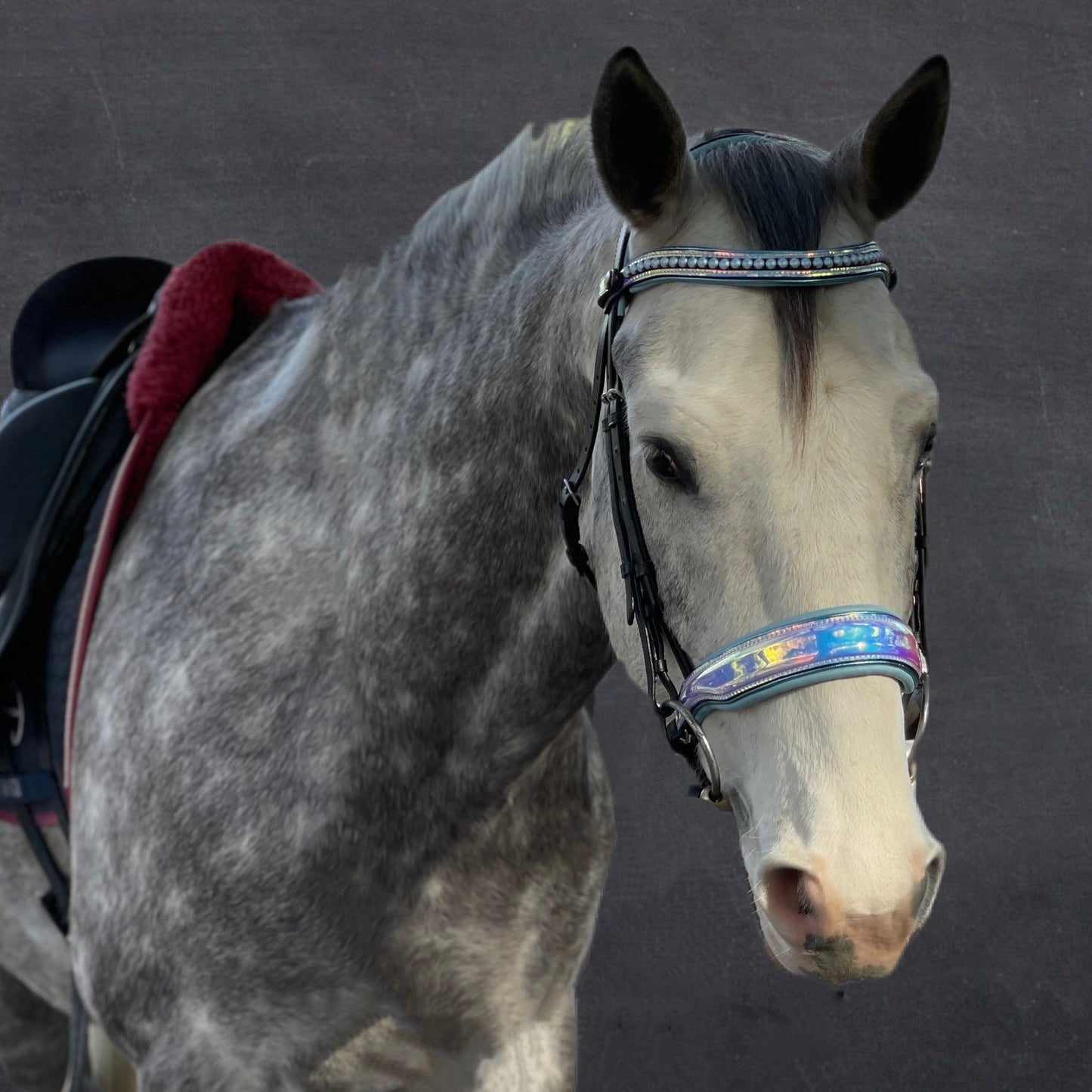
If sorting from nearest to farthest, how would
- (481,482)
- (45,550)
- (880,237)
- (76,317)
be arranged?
(481,482) < (45,550) < (76,317) < (880,237)

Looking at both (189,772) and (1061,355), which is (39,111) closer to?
(189,772)

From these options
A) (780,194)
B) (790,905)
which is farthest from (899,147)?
(790,905)

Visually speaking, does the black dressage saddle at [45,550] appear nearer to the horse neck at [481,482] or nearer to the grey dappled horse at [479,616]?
the grey dappled horse at [479,616]

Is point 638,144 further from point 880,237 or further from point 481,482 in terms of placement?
point 880,237

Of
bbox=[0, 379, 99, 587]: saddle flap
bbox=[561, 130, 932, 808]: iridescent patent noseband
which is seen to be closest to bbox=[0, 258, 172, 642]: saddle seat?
bbox=[0, 379, 99, 587]: saddle flap

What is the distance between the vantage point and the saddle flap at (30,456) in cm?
136

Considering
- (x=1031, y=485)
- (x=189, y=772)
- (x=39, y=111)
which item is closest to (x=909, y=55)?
(x=1031, y=485)

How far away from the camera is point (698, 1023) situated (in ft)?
8.04

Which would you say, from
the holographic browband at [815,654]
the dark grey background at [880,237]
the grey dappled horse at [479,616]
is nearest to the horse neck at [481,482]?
the grey dappled horse at [479,616]

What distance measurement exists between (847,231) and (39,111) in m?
2.20

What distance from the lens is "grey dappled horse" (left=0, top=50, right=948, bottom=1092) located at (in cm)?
79

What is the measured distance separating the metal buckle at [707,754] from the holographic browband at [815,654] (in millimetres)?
43

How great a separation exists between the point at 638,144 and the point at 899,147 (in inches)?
7.4

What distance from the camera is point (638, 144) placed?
0.88 meters
